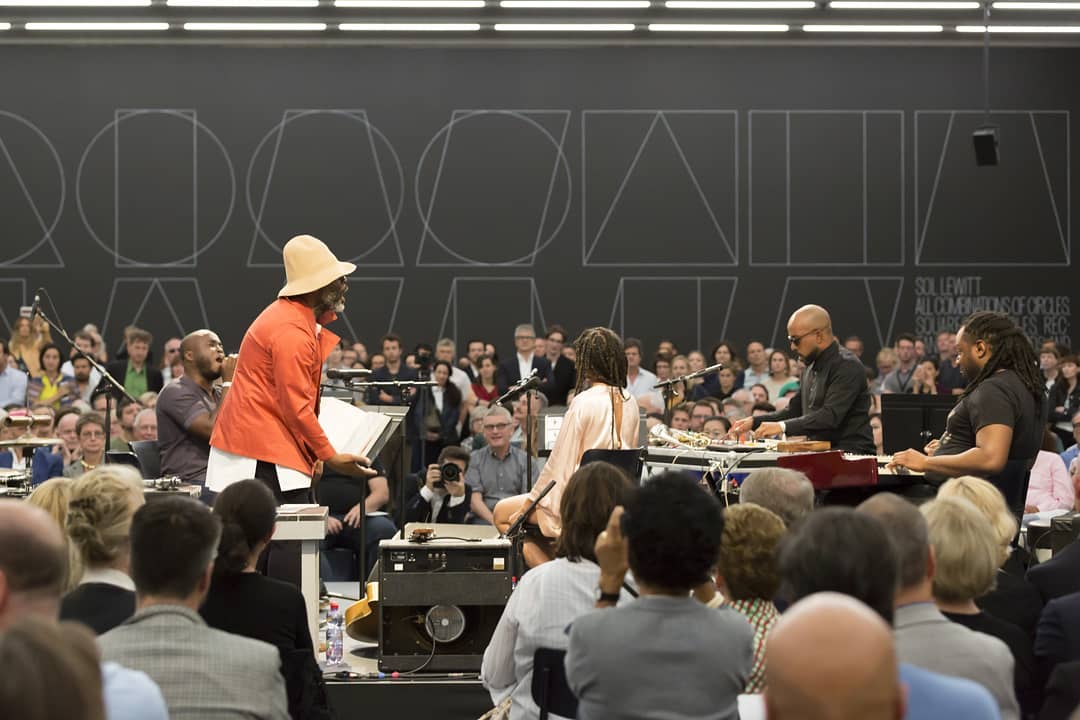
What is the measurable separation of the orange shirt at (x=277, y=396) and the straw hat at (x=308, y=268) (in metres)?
0.07

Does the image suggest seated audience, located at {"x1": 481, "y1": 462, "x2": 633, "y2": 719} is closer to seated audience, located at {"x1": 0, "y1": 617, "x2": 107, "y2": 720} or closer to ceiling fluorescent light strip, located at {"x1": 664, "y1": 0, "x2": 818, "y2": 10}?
seated audience, located at {"x1": 0, "y1": 617, "x2": 107, "y2": 720}

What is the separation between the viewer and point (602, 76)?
47.2 ft

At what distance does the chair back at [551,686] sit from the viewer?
130 inches

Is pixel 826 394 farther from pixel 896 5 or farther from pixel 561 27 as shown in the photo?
pixel 561 27

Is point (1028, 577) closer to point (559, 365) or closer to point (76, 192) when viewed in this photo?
point (559, 365)

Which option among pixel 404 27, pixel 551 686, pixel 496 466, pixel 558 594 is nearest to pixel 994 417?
pixel 558 594

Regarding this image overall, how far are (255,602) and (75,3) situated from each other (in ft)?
34.8

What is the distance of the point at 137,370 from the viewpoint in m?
11.9

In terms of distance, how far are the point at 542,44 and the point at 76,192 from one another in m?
4.91

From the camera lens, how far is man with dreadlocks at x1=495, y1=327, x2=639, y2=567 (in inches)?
225

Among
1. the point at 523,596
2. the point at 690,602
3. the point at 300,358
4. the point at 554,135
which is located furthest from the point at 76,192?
the point at 690,602

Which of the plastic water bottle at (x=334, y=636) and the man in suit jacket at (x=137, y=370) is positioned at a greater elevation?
the man in suit jacket at (x=137, y=370)

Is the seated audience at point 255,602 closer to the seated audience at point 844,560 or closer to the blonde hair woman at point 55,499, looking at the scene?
→ the blonde hair woman at point 55,499

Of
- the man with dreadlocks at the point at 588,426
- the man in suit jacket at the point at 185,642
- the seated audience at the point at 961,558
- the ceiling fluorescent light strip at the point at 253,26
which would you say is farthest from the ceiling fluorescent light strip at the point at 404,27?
the man in suit jacket at the point at 185,642
